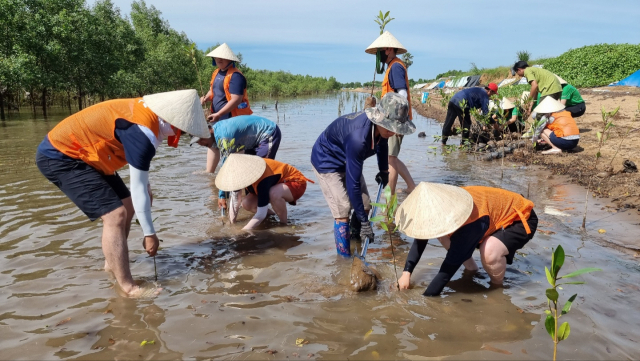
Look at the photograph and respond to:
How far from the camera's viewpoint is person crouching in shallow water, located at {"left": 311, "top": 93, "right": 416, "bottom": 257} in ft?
10.2

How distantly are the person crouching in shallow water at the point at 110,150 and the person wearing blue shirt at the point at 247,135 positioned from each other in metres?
1.77

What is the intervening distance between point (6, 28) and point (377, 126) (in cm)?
1978

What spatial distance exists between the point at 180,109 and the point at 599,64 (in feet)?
70.6

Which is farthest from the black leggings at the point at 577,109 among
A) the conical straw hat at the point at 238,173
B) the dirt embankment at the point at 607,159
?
the conical straw hat at the point at 238,173

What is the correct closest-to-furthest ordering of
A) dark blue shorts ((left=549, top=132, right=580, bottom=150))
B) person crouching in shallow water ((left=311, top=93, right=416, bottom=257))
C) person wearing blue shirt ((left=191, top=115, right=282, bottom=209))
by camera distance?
person crouching in shallow water ((left=311, top=93, right=416, bottom=257)) < person wearing blue shirt ((left=191, top=115, right=282, bottom=209)) < dark blue shorts ((left=549, top=132, right=580, bottom=150))

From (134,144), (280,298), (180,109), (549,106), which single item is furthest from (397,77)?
(549,106)

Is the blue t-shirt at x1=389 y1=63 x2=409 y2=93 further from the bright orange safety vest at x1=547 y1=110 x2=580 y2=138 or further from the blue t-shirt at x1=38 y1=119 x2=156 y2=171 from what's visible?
the bright orange safety vest at x1=547 y1=110 x2=580 y2=138

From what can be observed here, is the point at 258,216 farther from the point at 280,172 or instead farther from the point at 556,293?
the point at 556,293

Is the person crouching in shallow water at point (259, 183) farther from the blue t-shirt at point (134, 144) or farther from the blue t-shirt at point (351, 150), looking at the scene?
the blue t-shirt at point (134, 144)

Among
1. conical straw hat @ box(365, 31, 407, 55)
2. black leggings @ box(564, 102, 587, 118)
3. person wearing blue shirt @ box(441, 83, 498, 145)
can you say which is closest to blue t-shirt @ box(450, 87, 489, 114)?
person wearing blue shirt @ box(441, 83, 498, 145)

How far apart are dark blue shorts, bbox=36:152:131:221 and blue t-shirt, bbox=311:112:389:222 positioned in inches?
66.6

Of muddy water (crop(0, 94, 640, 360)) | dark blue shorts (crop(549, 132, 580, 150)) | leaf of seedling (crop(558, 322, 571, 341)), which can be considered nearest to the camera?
leaf of seedling (crop(558, 322, 571, 341))

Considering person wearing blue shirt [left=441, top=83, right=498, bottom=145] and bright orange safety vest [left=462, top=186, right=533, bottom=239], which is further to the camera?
person wearing blue shirt [left=441, top=83, right=498, bottom=145]

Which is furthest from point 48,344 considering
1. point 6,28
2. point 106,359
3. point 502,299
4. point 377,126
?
point 6,28
